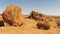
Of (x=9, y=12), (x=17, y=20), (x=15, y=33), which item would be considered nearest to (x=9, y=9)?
(x=9, y=12)

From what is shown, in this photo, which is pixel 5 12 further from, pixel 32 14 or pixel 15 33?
pixel 32 14

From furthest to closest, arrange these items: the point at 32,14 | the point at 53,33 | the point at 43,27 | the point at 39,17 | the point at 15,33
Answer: the point at 32,14, the point at 39,17, the point at 43,27, the point at 53,33, the point at 15,33

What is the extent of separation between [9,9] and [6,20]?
102 cm

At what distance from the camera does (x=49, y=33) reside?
11086mm

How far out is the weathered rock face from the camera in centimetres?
1448

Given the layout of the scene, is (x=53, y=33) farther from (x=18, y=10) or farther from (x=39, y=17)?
(x=39, y=17)

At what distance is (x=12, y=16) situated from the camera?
14602 millimetres

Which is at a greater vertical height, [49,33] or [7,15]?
[7,15]

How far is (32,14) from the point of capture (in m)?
24.2

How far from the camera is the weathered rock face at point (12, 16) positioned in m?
14.5

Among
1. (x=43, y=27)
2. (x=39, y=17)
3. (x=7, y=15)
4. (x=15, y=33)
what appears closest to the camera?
(x=15, y=33)

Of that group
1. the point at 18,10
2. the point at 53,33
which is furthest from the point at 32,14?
the point at 53,33

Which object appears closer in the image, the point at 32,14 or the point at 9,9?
the point at 9,9

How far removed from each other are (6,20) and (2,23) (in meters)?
0.47
